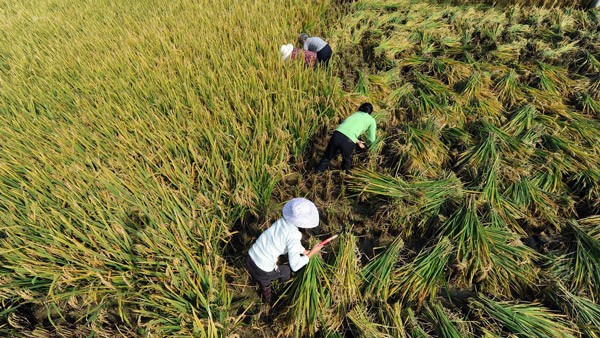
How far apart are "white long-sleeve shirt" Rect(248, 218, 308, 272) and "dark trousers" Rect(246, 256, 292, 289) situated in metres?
0.04

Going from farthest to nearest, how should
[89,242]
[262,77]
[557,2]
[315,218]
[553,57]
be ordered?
[557,2]
[553,57]
[262,77]
[89,242]
[315,218]

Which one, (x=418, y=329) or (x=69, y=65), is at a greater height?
(x=69, y=65)

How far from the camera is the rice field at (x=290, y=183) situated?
1.70 m

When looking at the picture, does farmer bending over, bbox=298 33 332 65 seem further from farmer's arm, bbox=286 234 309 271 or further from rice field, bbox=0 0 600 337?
farmer's arm, bbox=286 234 309 271

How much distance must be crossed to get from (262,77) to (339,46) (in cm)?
176

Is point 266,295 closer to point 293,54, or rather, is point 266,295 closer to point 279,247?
point 279,247

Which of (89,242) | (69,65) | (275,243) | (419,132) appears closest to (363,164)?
(419,132)

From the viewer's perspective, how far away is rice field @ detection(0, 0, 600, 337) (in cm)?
170

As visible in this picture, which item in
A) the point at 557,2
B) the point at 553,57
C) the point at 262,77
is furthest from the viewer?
the point at 557,2

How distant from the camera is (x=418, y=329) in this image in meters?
1.59

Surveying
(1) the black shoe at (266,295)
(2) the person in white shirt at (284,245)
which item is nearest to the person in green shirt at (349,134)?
(2) the person in white shirt at (284,245)

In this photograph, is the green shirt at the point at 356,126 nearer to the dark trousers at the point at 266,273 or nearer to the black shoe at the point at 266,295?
the dark trousers at the point at 266,273

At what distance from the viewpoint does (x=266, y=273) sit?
175 centimetres

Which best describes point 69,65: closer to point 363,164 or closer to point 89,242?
point 89,242
